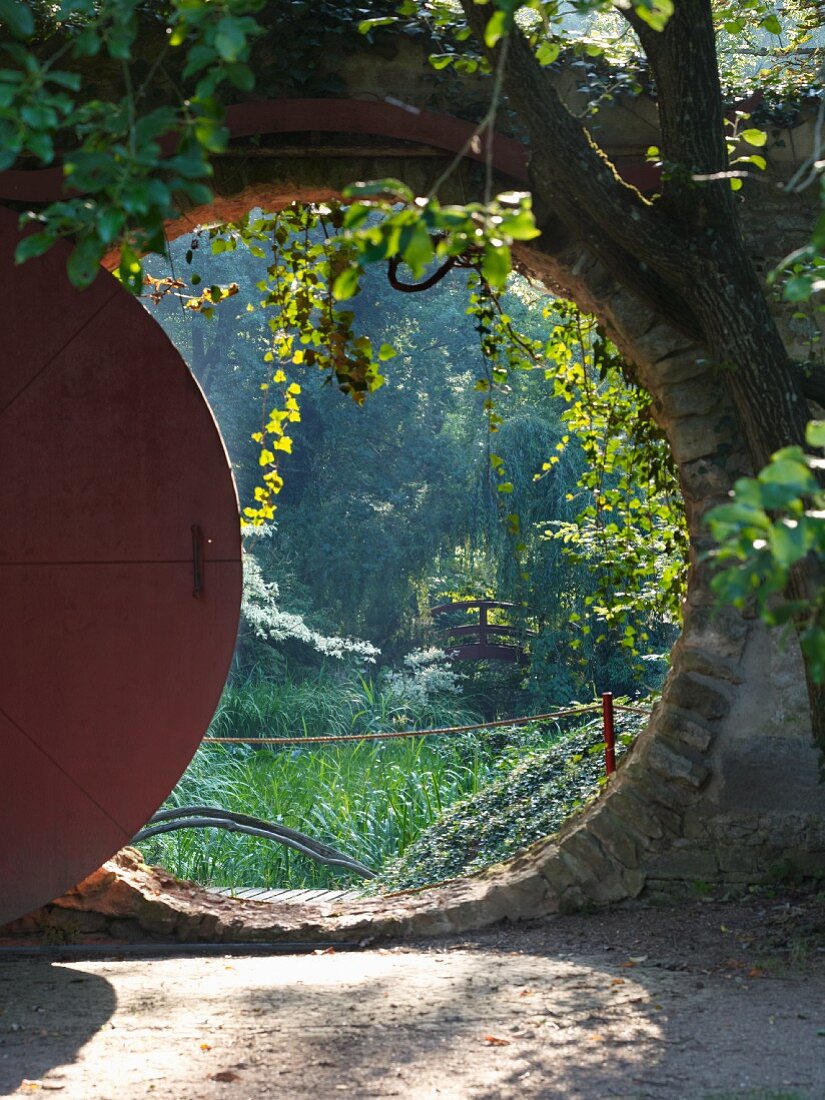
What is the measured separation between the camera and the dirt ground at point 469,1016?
2.66 metres

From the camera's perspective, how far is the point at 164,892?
452 cm

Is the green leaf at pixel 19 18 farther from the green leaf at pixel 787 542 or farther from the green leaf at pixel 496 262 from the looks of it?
the green leaf at pixel 787 542

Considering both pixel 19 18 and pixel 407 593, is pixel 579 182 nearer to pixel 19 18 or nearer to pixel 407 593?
pixel 19 18

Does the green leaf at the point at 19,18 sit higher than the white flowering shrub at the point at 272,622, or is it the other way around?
the green leaf at the point at 19,18

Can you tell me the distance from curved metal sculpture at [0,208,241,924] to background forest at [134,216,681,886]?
1172 millimetres

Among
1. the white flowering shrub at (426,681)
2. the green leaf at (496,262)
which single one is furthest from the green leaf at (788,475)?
the white flowering shrub at (426,681)

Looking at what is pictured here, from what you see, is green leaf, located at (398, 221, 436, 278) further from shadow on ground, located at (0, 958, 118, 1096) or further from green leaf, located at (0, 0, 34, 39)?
shadow on ground, located at (0, 958, 118, 1096)

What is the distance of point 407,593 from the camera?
1778 cm

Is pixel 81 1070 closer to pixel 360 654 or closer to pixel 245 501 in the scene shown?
pixel 360 654

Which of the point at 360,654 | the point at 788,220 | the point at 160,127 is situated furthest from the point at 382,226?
the point at 360,654

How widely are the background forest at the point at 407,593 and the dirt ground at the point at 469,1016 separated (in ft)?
6.25

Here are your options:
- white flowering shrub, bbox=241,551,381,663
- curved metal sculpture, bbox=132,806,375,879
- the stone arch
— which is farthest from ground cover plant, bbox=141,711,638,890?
the stone arch

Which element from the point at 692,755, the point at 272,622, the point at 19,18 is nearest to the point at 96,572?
the point at 692,755

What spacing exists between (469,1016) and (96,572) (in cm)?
187
